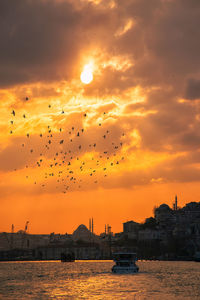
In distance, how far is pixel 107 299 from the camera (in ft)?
299

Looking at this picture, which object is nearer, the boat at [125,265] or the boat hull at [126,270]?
the boat hull at [126,270]

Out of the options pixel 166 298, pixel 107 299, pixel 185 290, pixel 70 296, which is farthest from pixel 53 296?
pixel 185 290

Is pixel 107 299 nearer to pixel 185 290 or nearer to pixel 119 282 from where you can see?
pixel 185 290

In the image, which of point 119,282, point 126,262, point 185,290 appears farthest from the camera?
point 126,262

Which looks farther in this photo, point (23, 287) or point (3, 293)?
point (23, 287)

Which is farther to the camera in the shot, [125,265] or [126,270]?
[125,265]

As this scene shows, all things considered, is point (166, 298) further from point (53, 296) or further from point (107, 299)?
point (53, 296)

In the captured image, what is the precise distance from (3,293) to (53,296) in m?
11.4

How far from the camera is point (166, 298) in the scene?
94.5 metres

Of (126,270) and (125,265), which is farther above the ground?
(125,265)

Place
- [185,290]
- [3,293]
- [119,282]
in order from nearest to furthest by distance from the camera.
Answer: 1. [3,293]
2. [185,290]
3. [119,282]

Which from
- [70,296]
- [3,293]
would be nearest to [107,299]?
[70,296]

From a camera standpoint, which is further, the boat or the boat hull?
the boat

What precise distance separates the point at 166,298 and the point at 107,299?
1085cm
